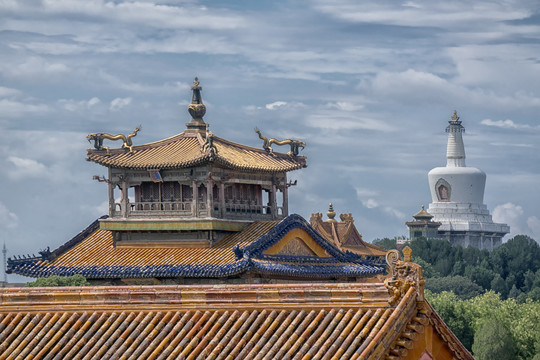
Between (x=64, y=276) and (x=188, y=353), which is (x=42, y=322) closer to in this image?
(x=188, y=353)

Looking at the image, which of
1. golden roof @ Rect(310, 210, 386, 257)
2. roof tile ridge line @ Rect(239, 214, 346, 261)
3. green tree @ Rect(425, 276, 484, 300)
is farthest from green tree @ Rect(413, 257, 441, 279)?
roof tile ridge line @ Rect(239, 214, 346, 261)

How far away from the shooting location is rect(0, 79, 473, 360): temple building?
20.2m

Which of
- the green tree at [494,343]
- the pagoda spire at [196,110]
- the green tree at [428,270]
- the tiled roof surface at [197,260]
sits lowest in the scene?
the green tree at [494,343]

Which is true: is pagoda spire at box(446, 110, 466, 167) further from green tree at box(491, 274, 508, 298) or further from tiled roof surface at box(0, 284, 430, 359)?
tiled roof surface at box(0, 284, 430, 359)

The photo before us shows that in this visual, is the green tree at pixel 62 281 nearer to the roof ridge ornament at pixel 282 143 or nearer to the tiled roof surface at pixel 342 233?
the roof ridge ornament at pixel 282 143

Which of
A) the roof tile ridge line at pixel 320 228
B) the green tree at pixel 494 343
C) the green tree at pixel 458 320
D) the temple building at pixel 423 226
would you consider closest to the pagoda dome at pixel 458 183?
the temple building at pixel 423 226

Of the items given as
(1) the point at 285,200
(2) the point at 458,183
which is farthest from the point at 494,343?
(2) the point at 458,183

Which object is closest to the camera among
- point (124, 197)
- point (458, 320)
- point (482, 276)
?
point (124, 197)

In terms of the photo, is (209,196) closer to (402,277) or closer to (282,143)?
(282,143)

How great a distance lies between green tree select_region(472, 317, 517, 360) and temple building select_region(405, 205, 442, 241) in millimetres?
84600

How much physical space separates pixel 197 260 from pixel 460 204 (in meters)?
111

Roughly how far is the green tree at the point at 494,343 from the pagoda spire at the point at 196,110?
20.1m

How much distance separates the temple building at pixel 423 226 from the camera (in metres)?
148

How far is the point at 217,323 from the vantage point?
2109cm
